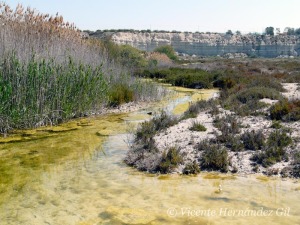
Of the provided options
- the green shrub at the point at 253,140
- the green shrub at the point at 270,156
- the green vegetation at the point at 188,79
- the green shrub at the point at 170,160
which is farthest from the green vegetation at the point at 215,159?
the green vegetation at the point at 188,79

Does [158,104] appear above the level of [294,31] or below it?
below

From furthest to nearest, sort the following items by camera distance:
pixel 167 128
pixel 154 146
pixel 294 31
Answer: pixel 294 31 < pixel 167 128 < pixel 154 146

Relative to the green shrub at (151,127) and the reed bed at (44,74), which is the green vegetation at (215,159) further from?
the reed bed at (44,74)

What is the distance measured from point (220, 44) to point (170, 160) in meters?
111

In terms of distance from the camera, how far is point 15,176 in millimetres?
7113

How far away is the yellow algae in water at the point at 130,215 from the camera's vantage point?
5.23 metres

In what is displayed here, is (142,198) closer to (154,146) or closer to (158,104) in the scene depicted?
(154,146)

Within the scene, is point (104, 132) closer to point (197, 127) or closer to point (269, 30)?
point (197, 127)

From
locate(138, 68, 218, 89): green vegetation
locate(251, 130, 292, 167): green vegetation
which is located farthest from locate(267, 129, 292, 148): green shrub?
locate(138, 68, 218, 89): green vegetation

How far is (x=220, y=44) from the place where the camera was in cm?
11481

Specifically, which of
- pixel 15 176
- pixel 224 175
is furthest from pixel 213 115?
pixel 15 176

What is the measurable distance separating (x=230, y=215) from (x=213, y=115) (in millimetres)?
6368

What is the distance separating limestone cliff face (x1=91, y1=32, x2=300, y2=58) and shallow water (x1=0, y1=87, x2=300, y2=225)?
90930 millimetres

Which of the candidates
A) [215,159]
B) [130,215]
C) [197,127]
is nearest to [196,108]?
[197,127]
